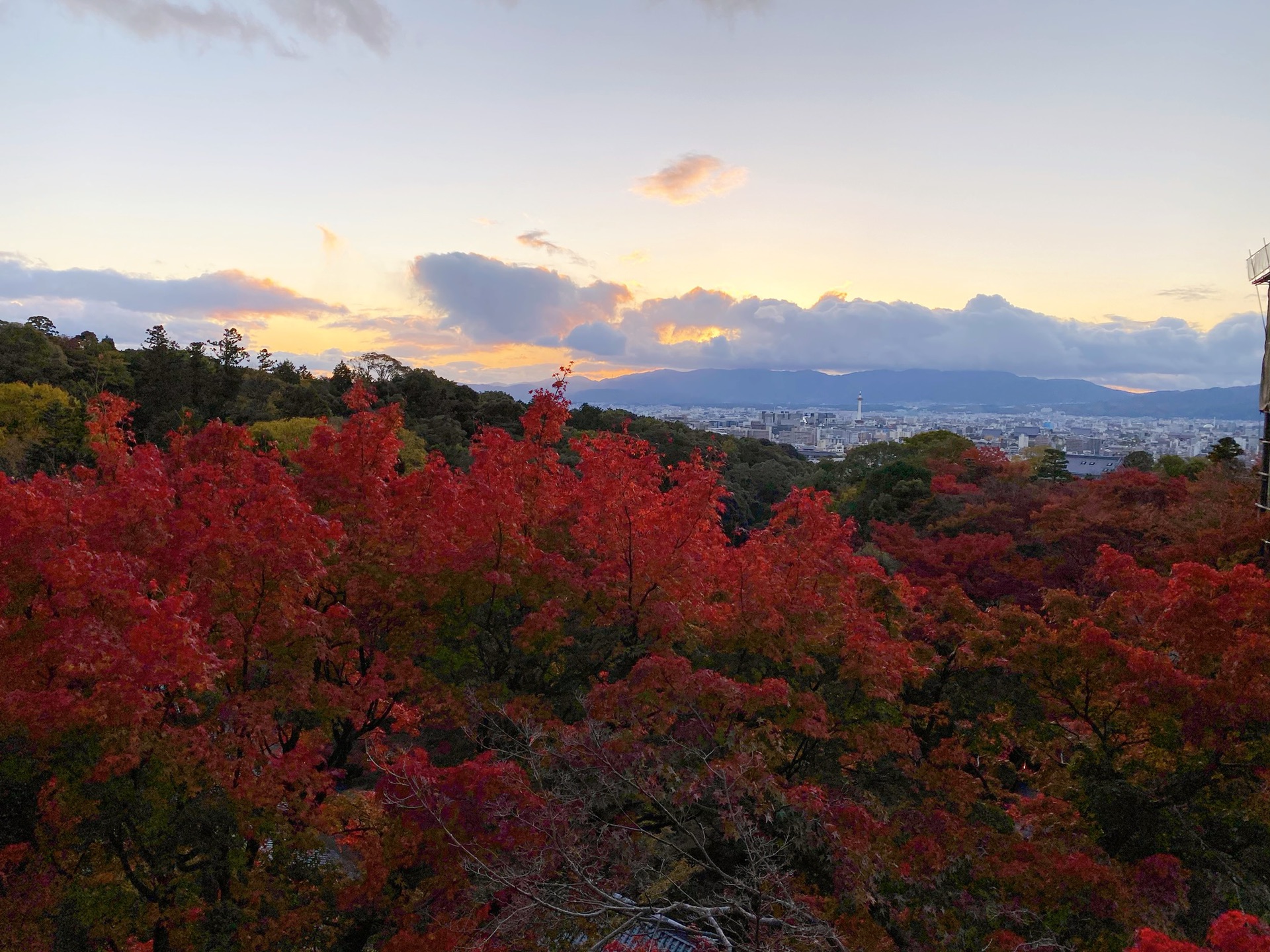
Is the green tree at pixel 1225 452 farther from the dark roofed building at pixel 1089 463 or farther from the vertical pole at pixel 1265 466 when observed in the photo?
the dark roofed building at pixel 1089 463

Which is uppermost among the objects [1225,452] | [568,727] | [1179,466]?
[1225,452]

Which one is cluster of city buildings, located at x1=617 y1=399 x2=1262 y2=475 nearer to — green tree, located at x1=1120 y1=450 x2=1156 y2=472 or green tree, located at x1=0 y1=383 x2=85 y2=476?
green tree, located at x1=1120 y1=450 x2=1156 y2=472

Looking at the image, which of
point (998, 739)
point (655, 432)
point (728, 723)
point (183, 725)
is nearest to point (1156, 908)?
point (998, 739)

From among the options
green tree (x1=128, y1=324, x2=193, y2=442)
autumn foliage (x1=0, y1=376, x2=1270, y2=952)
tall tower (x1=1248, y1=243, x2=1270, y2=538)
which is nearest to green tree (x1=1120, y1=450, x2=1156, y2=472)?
tall tower (x1=1248, y1=243, x2=1270, y2=538)

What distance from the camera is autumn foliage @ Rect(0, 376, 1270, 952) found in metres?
7.24

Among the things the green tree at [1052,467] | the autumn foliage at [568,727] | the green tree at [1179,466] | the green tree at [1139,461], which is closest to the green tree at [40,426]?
the autumn foliage at [568,727]

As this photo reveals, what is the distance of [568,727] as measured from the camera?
9320mm

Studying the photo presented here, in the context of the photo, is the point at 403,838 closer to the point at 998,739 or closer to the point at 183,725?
the point at 183,725

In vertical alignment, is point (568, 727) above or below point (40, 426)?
below

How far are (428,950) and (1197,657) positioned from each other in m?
10.7

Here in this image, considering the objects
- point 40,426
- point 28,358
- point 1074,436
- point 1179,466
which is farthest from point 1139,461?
point 1074,436

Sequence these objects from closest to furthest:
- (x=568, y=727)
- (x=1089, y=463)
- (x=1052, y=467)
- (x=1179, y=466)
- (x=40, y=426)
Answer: (x=568, y=727) < (x=40, y=426) < (x=1179, y=466) < (x=1052, y=467) < (x=1089, y=463)

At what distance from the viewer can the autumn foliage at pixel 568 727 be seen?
7.24 m

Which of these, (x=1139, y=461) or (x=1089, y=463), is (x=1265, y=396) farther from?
(x=1089, y=463)
